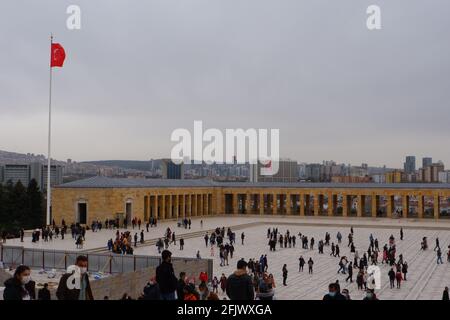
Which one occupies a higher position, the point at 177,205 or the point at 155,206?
the point at 155,206

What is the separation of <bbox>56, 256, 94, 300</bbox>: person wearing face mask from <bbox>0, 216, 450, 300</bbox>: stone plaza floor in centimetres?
1388

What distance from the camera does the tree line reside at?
55.8 m

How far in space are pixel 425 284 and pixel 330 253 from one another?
407 inches

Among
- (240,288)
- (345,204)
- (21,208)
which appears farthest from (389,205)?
(240,288)

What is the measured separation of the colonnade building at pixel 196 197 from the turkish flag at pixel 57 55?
14.8m

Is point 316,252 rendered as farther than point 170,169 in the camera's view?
No

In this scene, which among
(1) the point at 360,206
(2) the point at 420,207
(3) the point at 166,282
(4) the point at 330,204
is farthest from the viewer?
(4) the point at 330,204

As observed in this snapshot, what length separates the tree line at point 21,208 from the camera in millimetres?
55812

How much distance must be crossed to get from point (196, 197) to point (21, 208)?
20480 millimetres

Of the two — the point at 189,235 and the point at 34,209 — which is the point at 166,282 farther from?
the point at 34,209

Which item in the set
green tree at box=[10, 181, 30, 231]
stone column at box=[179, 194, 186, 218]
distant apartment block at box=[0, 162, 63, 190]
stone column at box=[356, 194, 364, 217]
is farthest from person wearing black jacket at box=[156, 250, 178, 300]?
distant apartment block at box=[0, 162, 63, 190]

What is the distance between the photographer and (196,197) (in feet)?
214
